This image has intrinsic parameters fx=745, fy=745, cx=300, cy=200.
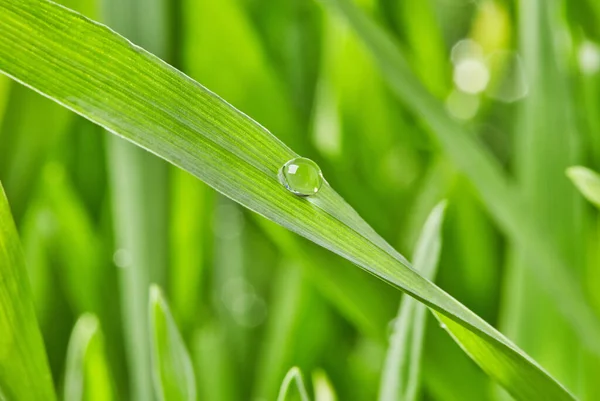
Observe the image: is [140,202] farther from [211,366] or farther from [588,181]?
[588,181]

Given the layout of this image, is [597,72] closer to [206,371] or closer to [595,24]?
[595,24]

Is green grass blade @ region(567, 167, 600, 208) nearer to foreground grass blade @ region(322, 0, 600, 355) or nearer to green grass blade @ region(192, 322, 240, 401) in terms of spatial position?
foreground grass blade @ region(322, 0, 600, 355)

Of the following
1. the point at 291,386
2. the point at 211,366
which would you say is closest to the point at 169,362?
the point at 291,386

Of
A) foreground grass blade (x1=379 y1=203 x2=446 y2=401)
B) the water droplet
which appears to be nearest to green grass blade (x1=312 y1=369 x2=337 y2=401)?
foreground grass blade (x1=379 y1=203 x2=446 y2=401)

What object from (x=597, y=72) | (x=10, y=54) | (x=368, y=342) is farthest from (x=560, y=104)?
(x=10, y=54)

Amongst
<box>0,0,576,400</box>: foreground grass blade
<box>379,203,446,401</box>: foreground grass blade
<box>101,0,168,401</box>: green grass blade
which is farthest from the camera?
<box>101,0,168,401</box>: green grass blade

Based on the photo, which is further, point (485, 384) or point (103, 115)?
point (485, 384)
